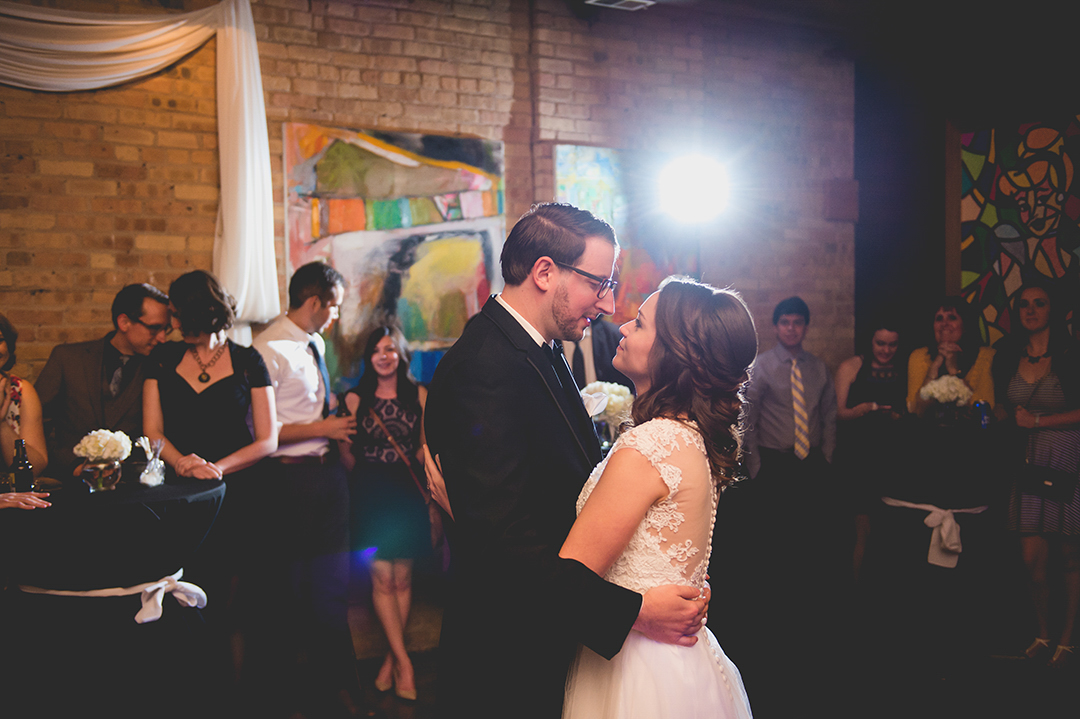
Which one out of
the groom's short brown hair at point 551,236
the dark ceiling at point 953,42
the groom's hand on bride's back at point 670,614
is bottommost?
the groom's hand on bride's back at point 670,614

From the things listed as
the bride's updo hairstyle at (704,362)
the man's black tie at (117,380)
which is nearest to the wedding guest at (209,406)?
the man's black tie at (117,380)

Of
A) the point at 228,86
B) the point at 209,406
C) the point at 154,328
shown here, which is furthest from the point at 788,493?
the point at 228,86

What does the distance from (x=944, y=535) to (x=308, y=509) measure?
334 centimetres

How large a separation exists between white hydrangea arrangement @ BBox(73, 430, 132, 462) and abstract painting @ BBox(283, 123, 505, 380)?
1626mm

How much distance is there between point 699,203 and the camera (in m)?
5.56

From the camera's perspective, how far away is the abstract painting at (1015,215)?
5.16 metres

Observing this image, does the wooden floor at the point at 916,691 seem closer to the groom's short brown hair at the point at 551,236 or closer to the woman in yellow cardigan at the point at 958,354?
the woman in yellow cardigan at the point at 958,354

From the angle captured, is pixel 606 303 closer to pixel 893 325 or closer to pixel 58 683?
pixel 58 683

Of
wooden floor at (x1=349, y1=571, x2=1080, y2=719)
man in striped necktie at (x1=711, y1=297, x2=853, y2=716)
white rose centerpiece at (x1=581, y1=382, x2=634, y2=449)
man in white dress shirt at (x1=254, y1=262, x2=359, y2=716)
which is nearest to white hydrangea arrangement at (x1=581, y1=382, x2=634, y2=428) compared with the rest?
white rose centerpiece at (x1=581, y1=382, x2=634, y2=449)

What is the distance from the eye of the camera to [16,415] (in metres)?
3.17

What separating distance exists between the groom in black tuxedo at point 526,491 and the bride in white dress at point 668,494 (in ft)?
0.22

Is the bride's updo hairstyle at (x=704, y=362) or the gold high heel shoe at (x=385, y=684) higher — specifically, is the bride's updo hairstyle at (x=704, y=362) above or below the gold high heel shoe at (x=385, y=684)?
above

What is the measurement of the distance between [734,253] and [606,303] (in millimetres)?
4151

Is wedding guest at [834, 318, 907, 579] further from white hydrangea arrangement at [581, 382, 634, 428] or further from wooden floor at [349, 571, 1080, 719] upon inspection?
white hydrangea arrangement at [581, 382, 634, 428]
